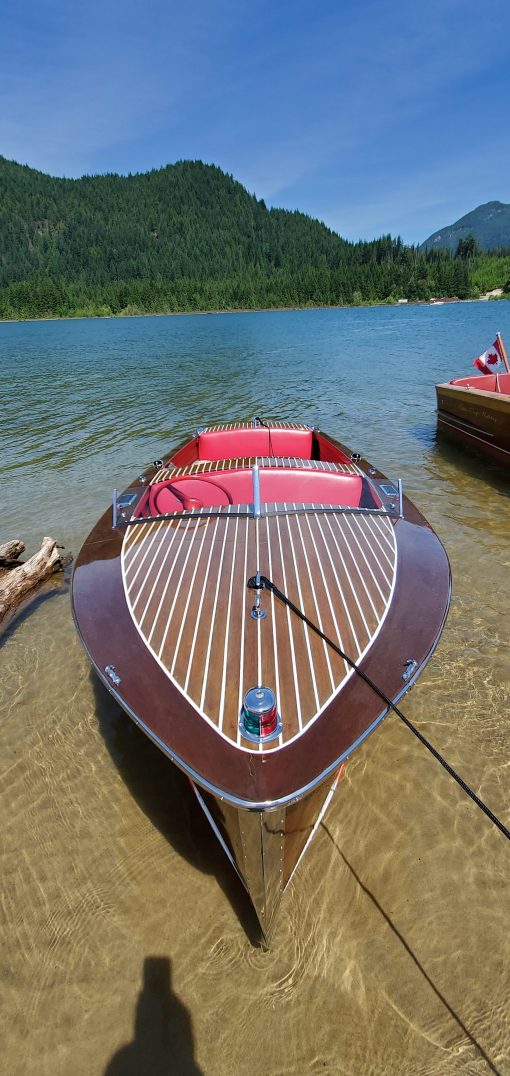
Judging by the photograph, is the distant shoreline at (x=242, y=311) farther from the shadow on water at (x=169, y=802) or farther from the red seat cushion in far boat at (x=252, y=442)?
the shadow on water at (x=169, y=802)

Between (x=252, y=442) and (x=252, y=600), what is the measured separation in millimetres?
5046

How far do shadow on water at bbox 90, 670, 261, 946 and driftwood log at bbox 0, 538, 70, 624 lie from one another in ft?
7.22

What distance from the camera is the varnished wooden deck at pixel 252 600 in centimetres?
291

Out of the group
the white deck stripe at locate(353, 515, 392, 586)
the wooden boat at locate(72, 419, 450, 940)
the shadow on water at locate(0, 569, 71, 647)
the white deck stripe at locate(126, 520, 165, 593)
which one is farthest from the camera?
the shadow on water at locate(0, 569, 71, 647)

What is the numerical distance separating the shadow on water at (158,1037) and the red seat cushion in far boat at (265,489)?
4128mm

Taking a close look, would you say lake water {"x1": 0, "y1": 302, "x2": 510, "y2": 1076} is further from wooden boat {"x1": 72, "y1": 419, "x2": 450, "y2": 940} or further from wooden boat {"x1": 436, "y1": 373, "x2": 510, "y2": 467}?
wooden boat {"x1": 436, "y1": 373, "x2": 510, "y2": 467}

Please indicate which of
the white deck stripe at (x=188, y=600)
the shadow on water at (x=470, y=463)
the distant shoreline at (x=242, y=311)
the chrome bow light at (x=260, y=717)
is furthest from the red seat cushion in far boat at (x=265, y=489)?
the distant shoreline at (x=242, y=311)

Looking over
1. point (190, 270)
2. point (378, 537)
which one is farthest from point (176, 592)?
point (190, 270)

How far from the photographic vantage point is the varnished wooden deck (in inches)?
114

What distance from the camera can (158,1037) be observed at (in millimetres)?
2656

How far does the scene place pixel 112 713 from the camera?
4.89m

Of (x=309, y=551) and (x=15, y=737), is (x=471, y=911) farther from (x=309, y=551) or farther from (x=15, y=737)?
(x=15, y=737)

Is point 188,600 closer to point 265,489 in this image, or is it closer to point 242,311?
point 265,489

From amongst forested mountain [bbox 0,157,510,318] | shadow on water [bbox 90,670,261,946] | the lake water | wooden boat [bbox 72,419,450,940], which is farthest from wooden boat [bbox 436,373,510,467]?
forested mountain [bbox 0,157,510,318]
